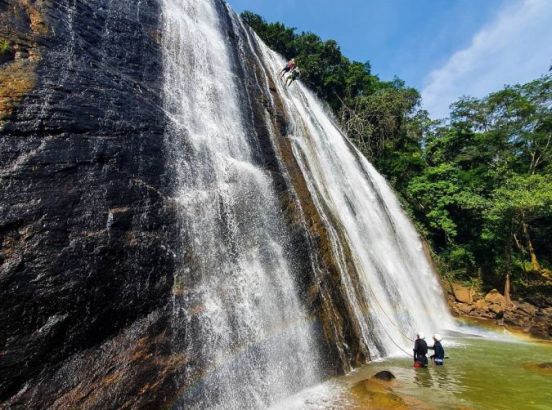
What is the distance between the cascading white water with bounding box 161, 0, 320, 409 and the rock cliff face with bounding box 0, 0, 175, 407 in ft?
2.21

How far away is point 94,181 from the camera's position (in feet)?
23.4

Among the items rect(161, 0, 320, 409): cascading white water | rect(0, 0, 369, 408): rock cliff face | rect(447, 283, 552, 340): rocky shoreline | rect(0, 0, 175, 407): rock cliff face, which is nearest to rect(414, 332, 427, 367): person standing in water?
rect(0, 0, 369, 408): rock cliff face

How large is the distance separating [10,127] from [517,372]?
13259 mm

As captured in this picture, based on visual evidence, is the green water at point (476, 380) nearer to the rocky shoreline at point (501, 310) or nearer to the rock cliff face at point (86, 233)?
the rock cliff face at point (86, 233)

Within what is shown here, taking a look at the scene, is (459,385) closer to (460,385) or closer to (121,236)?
Answer: (460,385)

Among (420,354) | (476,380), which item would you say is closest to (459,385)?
(476,380)

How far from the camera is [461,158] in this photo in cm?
2825

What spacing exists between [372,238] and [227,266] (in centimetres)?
999

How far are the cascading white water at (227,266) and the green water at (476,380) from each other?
1832 millimetres

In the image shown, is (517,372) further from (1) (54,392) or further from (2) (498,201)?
(2) (498,201)

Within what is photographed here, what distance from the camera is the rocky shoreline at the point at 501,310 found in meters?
17.3

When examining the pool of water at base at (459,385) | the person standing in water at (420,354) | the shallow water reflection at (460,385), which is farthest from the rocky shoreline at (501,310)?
the person standing in water at (420,354)

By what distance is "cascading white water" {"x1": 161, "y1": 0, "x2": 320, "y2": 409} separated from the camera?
23.1 ft

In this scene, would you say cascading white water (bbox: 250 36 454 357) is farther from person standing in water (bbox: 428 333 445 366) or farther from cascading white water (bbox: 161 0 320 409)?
cascading white water (bbox: 161 0 320 409)
